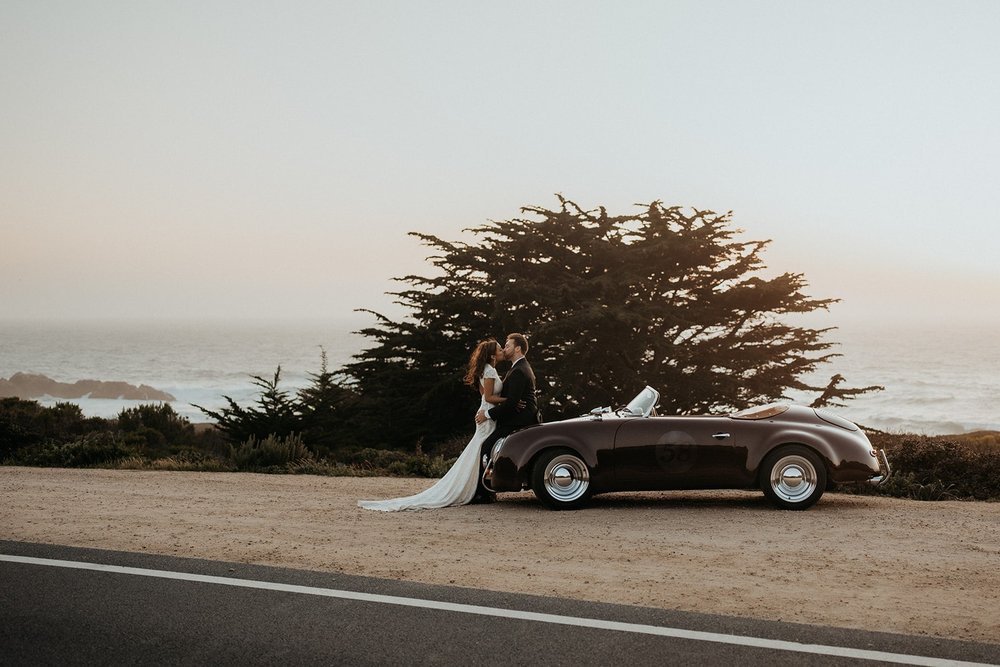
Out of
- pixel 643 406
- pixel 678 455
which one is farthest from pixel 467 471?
pixel 678 455

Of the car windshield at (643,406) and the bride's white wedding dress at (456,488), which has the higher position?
the car windshield at (643,406)

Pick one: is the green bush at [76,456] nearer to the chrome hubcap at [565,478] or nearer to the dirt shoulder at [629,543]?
the dirt shoulder at [629,543]

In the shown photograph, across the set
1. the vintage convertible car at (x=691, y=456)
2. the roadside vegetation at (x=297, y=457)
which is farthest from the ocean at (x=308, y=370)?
the vintage convertible car at (x=691, y=456)

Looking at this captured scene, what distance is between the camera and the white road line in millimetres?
4965

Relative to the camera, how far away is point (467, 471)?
10.9 meters

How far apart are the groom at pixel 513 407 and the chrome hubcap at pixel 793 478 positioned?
8.87 feet

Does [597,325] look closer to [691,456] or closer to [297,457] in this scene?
[297,457]

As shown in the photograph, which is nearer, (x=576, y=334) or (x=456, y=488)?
(x=456, y=488)

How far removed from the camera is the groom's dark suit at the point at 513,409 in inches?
426

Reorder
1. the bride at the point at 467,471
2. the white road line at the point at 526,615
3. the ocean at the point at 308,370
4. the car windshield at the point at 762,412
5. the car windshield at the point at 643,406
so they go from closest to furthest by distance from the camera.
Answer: the white road line at the point at 526,615 → the car windshield at the point at 762,412 → the car windshield at the point at 643,406 → the bride at the point at 467,471 → the ocean at the point at 308,370

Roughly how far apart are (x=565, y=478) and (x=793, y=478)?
7.85 feet

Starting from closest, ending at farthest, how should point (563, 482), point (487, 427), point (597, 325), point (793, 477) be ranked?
point (793, 477)
point (563, 482)
point (487, 427)
point (597, 325)

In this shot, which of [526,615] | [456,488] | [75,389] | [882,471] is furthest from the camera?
[75,389]

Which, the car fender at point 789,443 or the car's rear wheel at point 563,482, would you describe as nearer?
the car fender at point 789,443
